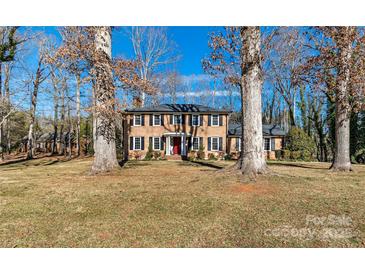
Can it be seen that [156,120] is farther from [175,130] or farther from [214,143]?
[214,143]

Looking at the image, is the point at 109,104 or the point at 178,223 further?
the point at 109,104

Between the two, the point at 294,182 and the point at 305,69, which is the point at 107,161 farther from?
the point at 305,69

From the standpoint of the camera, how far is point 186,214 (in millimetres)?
4707

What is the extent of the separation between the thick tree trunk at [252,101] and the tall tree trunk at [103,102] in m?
5.61

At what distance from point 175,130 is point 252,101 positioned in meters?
14.6

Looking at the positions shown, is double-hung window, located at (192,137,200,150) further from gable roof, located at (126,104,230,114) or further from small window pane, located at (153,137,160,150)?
small window pane, located at (153,137,160,150)

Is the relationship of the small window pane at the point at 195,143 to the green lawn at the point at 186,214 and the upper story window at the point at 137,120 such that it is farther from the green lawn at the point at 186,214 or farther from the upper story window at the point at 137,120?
the green lawn at the point at 186,214

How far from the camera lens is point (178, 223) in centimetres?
423

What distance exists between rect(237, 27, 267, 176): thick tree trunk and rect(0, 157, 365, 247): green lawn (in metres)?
0.83

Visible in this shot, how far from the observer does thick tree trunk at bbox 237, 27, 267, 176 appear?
8.05 metres

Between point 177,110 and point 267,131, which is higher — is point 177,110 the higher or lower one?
the higher one

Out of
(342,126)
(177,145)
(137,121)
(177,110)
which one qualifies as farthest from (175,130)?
(342,126)
